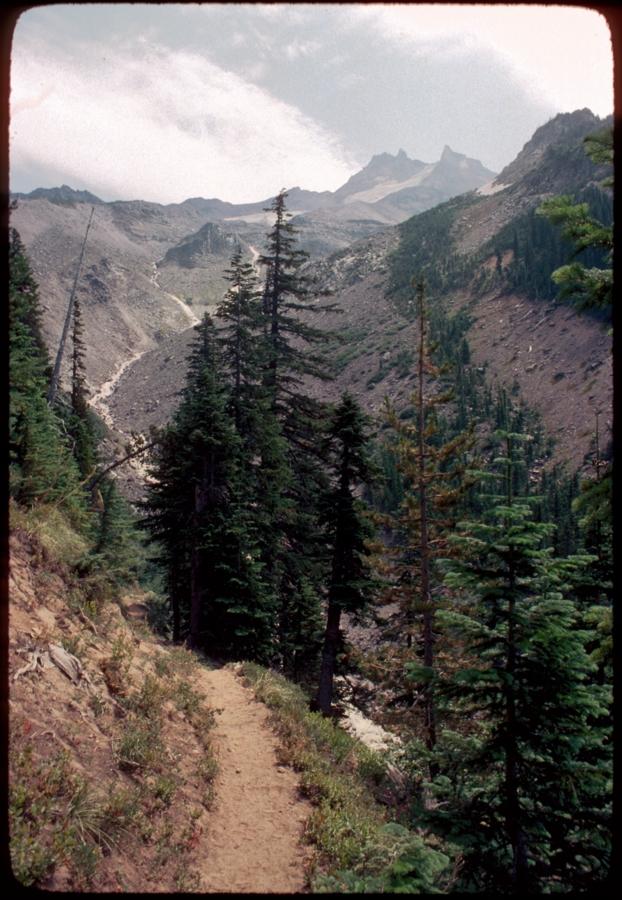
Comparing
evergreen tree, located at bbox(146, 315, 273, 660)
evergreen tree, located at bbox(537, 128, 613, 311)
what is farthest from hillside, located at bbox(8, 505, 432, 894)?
evergreen tree, located at bbox(537, 128, 613, 311)

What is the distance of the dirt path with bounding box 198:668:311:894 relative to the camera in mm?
6617

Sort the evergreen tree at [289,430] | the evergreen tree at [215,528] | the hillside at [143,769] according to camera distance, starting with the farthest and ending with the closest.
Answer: the evergreen tree at [289,430], the evergreen tree at [215,528], the hillside at [143,769]

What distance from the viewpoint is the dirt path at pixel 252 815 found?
662 centimetres

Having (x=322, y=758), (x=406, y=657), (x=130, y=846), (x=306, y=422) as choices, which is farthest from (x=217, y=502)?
(x=130, y=846)

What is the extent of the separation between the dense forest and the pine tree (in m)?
0.07

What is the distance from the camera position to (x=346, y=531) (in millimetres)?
17688

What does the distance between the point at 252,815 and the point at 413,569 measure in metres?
8.12

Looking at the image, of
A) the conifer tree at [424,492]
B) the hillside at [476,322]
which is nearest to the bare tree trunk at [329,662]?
the conifer tree at [424,492]

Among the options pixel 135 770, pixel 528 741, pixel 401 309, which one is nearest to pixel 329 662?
pixel 135 770

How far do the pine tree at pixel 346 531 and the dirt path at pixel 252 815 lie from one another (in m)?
5.94

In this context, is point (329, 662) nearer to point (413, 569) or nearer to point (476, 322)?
point (413, 569)

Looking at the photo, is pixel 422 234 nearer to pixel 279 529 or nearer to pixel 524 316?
pixel 524 316

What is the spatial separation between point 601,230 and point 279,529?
1813cm

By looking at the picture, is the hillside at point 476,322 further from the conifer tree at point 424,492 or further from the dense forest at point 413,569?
the conifer tree at point 424,492
